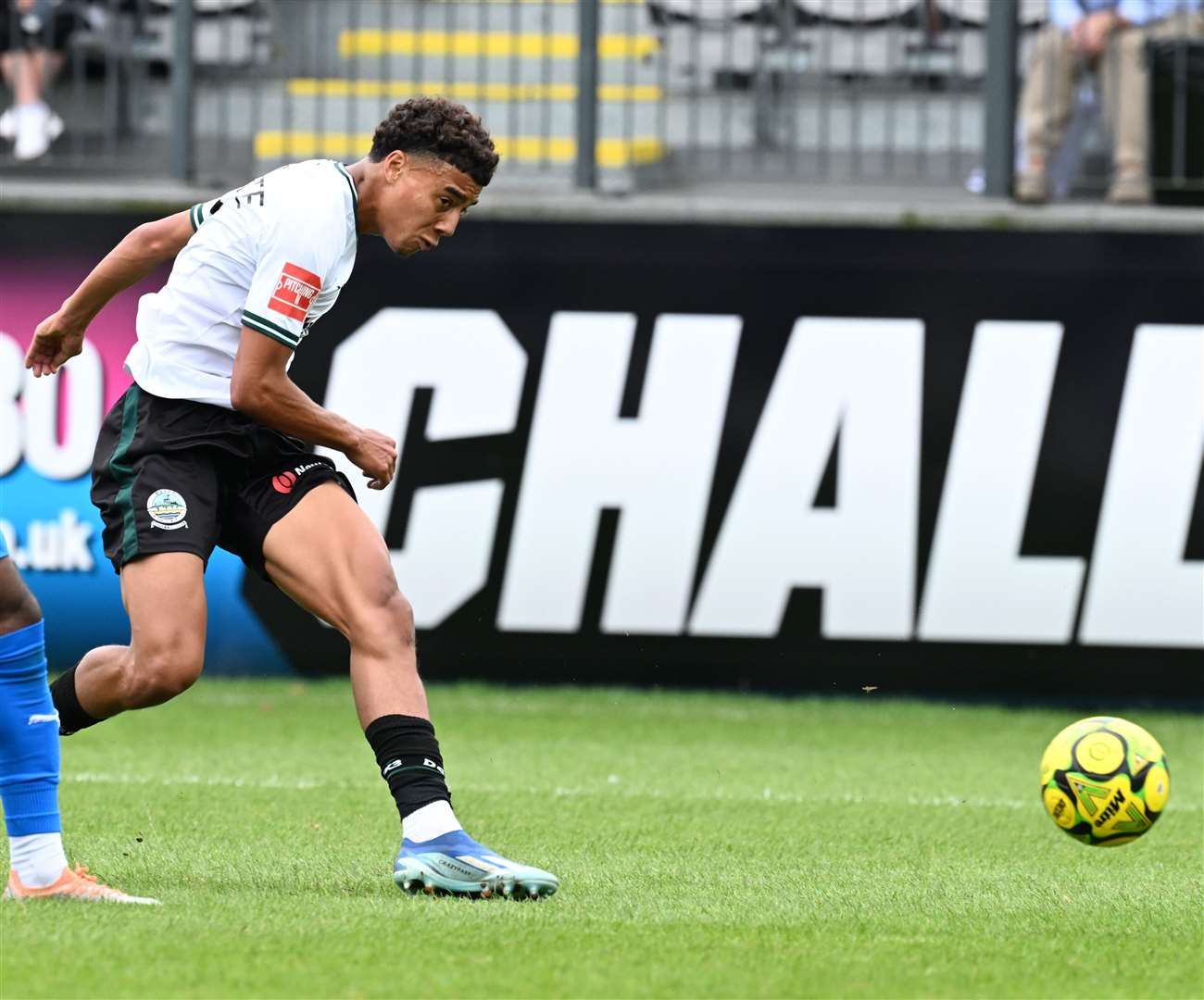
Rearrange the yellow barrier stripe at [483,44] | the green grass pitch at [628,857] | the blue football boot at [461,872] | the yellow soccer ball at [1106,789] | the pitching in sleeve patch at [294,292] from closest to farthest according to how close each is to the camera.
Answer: the green grass pitch at [628,857]
the blue football boot at [461,872]
the pitching in sleeve patch at [294,292]
the yellow soccer ball at [1106,789]
the yellow barrier stripe at [483,44]

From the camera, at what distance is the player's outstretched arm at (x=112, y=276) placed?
5.59 m

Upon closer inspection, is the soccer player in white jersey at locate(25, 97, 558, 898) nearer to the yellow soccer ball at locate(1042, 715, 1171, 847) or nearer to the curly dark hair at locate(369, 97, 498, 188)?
the curly dark hair at locate(369, 97, 498, 188)

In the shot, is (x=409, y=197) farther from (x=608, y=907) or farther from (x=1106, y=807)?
(x=1106, y=807)

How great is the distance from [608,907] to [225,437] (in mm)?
1599

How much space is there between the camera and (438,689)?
34.0 ft

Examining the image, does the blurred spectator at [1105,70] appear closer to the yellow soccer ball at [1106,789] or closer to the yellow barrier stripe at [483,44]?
the yellow barrier stripe at [483,44]

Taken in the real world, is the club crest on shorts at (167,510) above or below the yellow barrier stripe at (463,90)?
below

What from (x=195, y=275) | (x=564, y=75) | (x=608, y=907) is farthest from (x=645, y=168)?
(x=608, y=907)

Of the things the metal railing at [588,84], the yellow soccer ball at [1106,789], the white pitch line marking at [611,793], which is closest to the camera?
the yellow soccer ball at [1106,789]

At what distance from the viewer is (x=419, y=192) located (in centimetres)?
527

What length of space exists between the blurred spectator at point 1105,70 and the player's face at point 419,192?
19.1 ft

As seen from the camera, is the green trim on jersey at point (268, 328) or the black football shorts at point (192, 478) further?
the black football shorts at point (192, 478)

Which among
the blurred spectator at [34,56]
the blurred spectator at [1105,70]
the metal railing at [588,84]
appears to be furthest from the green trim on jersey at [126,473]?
the blurred spectator at [1105,70]

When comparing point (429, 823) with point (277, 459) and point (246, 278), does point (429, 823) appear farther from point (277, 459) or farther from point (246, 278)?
point (246, 278)
